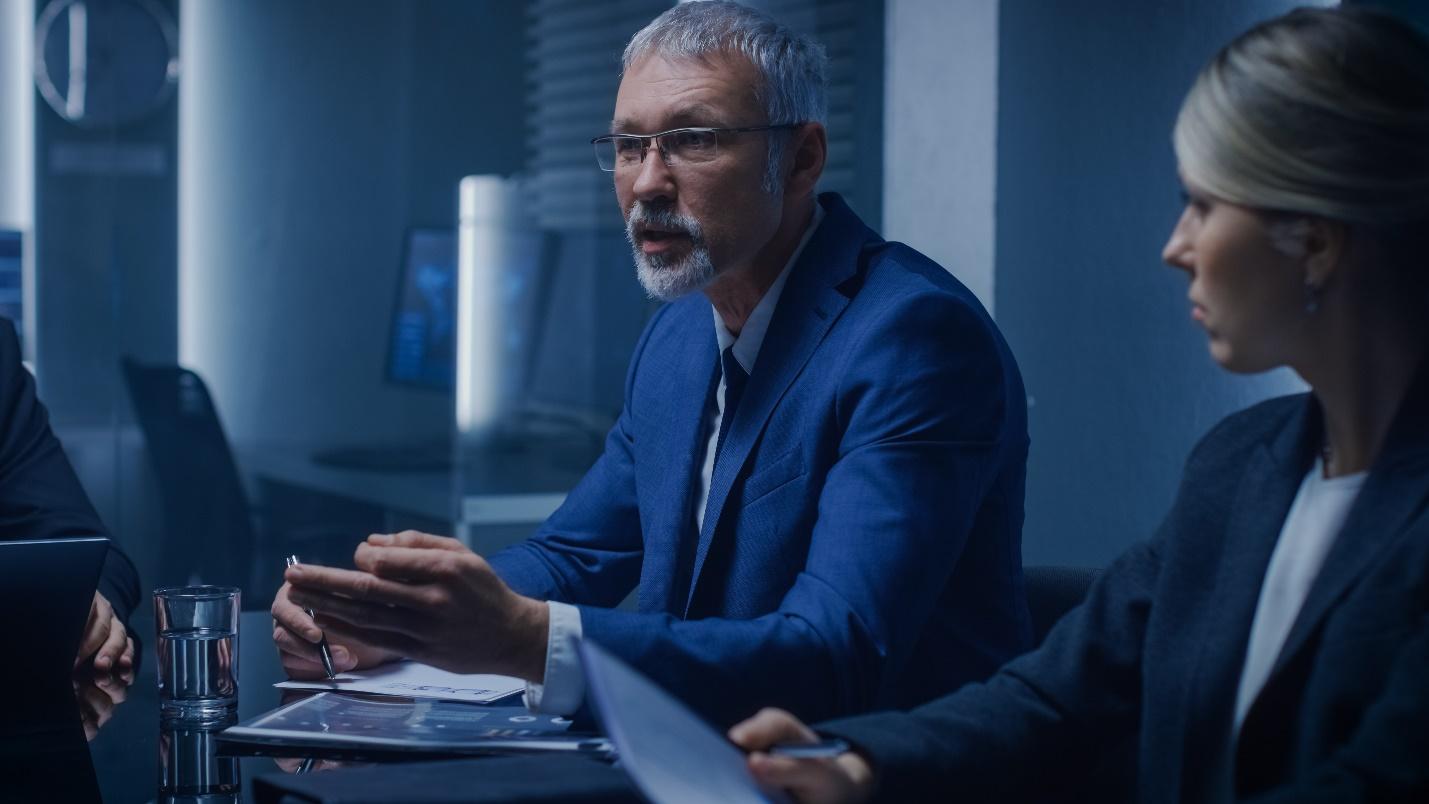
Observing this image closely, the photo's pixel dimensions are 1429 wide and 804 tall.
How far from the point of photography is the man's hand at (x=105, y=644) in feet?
5.56

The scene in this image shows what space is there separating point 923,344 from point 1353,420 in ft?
1.87

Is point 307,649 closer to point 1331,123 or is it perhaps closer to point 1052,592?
point 1052,592

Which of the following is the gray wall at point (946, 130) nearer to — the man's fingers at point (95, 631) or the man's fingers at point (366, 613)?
the man's fingers at point (95, 631)

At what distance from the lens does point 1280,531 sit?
1.13 metres

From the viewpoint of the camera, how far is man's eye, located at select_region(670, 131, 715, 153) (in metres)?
1.76

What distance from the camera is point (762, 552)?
1.61 m

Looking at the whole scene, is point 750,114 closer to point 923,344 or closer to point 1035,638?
point 923,344

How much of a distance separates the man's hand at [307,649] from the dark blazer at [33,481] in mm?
504

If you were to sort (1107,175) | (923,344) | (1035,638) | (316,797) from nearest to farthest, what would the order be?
1. (316,797)
2. (923,344)
3. (1035,638)
4. (1107,175)

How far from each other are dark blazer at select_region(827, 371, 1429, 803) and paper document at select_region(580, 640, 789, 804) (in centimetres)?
15

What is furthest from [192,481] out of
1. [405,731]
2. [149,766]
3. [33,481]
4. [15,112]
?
[405,731]

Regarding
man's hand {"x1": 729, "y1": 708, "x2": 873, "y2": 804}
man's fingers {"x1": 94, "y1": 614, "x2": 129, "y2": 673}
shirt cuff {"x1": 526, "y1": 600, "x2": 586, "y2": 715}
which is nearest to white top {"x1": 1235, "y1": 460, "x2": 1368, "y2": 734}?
man's hand {"x1": 729, "y1": 708, "x2": 873, "y2": 804}

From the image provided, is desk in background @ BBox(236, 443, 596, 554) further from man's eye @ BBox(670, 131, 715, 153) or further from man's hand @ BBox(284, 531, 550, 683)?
man's hand @ BBox(284, 531, 550, 683)

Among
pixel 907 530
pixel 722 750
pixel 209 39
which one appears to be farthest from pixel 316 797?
pixel 209 39
